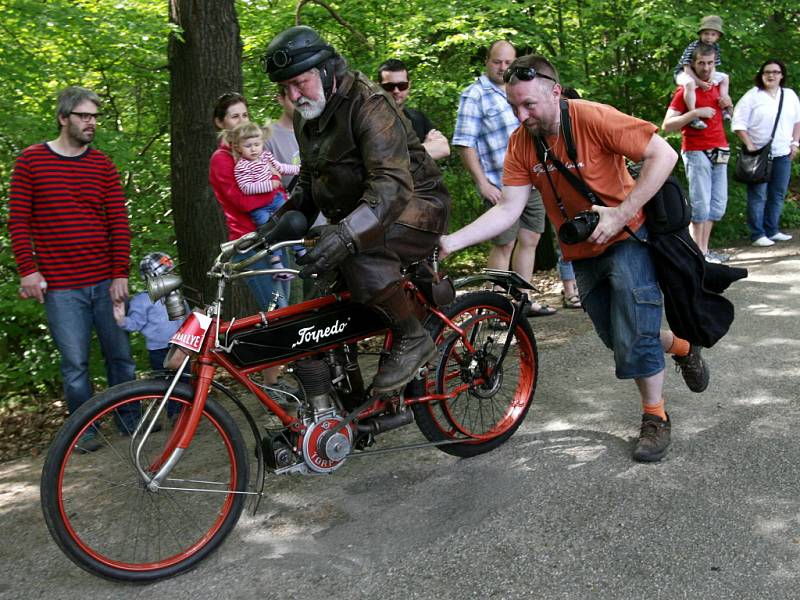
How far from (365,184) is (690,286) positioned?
170cm

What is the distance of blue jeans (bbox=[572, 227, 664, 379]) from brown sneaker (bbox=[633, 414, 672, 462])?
0.27m

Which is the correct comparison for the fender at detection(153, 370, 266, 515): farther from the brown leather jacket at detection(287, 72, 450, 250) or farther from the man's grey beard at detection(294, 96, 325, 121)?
the man's grey beard at detection(294, 96, 325, 121)

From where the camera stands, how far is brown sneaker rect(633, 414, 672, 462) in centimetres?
431

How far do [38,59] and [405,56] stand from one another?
11.7 feet

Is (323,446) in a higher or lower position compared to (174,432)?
lower

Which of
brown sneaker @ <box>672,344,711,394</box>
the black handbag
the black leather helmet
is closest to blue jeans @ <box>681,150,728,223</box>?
the black handbag

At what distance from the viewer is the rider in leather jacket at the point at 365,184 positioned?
347 cm

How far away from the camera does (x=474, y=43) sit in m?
8.36

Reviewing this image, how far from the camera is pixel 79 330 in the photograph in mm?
5078

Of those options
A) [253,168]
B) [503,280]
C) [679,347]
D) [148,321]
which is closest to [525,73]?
[503,280]

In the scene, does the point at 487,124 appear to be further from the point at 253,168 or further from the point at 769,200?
the point at 769,200

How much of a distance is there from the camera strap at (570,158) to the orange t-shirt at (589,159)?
0.02 metres

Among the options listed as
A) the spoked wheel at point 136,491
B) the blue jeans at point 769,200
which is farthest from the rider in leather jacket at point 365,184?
the blue jeans at point 769,200

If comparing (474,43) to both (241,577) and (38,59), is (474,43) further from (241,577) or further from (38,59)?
(241,577)
